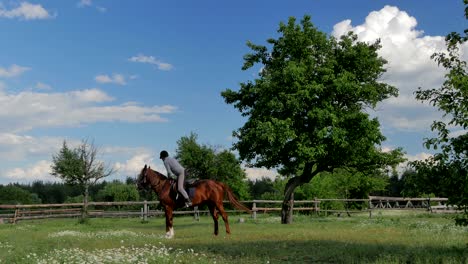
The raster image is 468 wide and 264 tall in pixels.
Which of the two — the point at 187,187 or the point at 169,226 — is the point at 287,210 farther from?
the point at 169,226

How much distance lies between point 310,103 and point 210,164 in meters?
29.0

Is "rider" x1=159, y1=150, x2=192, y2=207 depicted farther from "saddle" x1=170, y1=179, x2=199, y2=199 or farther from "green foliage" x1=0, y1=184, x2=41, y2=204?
"green foliage" x1=0, y1=184, x2=41, y2=204

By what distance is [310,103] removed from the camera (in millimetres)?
27953

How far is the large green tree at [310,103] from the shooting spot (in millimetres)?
26844

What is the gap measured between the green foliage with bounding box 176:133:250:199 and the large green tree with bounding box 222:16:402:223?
986 inches

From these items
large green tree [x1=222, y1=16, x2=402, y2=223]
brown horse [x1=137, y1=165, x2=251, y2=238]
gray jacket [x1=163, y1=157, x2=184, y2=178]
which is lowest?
brown horse [x1=137, y1=165, x2=251, y2=238]

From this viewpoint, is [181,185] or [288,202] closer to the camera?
[181,185]

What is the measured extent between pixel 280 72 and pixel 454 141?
16.7 m

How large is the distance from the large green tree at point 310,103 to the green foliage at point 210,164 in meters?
25.1

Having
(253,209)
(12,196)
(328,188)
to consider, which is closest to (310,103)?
(253,209)

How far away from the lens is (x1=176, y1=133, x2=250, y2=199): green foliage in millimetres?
55062

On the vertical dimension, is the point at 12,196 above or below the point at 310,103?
below

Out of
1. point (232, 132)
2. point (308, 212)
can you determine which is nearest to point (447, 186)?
point (232, 132)

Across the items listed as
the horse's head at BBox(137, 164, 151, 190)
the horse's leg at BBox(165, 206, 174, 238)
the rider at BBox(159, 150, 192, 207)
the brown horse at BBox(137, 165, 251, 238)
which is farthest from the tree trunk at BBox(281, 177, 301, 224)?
the horse's head at BBox(137, 164, 151, 190)
